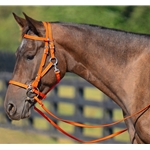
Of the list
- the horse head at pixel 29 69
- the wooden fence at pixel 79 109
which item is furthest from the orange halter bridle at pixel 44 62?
the wooden fence at pixel 79 109

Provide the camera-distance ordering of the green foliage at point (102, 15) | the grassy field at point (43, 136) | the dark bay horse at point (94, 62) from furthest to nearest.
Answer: the green foliage at point (102, 15)
the grassy field at point (43, 136)
the dark bay horse at point (94, 62)

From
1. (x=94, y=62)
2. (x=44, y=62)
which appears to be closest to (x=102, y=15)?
(x=94, y=62)

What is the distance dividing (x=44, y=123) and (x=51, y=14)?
8.01 ft

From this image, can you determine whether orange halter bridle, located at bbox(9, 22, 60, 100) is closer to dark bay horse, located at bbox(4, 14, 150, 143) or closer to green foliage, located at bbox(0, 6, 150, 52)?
dark bay horse, located at bbox(4, 14, 150, 143)

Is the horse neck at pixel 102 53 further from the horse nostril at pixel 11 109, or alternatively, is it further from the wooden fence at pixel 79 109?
the wooden fence at pixel 79 109

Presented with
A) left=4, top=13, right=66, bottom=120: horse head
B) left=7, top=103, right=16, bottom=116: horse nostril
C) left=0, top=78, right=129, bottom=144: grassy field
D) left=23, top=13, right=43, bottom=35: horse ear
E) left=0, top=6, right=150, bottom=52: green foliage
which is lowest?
left=0, top=78, right=129, bottom=144: grassy field

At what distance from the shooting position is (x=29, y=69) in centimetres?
388

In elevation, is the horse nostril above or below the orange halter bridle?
below

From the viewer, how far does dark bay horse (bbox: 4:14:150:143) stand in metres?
3.84

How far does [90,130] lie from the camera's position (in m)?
9.31

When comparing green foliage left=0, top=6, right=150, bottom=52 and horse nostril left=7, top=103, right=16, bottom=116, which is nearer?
horse nostril left=7, top=103, right=16, bottom=116

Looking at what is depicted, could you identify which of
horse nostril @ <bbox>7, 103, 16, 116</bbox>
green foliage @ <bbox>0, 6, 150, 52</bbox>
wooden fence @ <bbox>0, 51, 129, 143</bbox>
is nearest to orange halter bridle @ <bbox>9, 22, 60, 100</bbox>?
horse nostril @ <bbox>7, 103, 16, 116</bbox>

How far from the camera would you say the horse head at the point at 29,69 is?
3879mm

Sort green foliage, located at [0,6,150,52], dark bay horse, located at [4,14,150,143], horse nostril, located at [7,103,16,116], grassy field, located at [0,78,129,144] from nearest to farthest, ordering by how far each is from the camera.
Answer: dark bay horse, located at [4,14,150,143] → horse nostril, located at [7,103,16,116] → grassy field, located at [0,78,129,144] → green foliage, located at [0,6,150,52]
